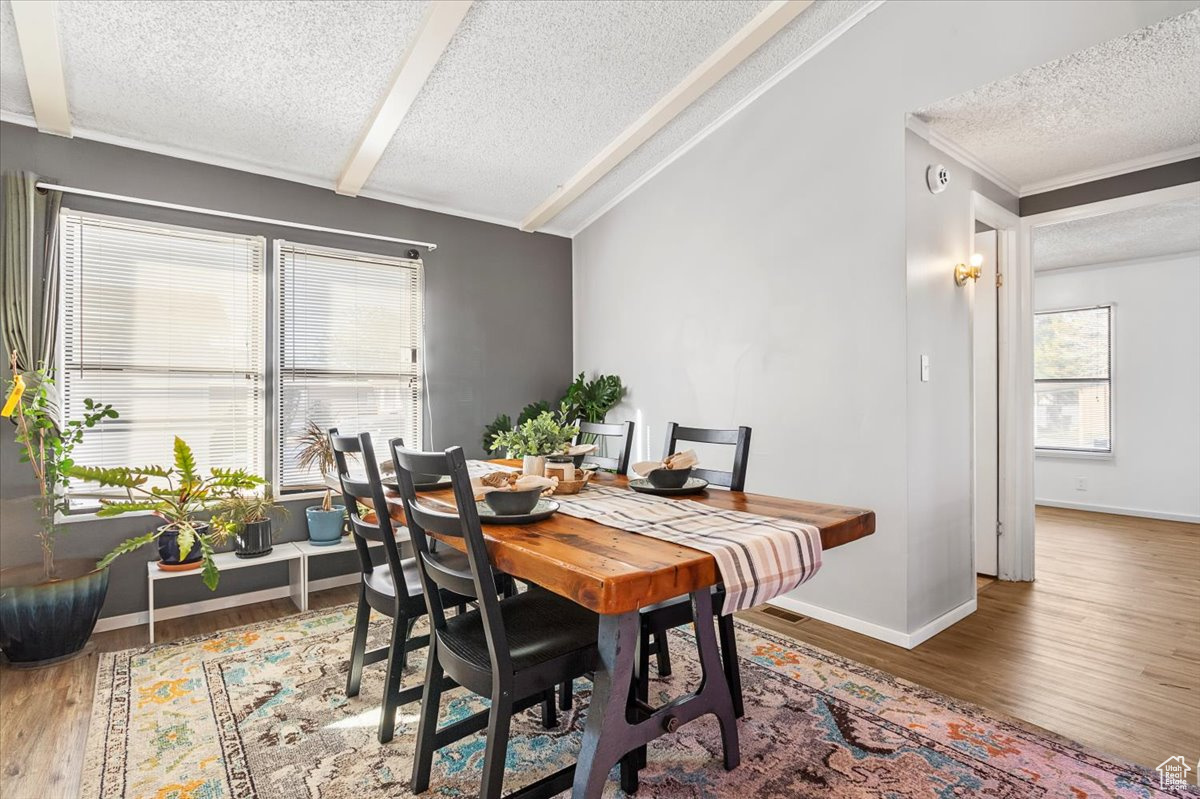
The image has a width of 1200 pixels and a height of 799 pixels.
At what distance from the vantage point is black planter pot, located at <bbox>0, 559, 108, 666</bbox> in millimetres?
2547

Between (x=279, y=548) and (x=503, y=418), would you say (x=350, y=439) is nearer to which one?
(x=279, y=548)

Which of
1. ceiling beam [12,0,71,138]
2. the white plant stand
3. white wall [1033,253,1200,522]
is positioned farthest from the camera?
white wall [1033,253,1200,522]

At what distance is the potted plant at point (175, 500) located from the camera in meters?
2.92

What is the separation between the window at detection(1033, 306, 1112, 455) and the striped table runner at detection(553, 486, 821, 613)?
224 inches

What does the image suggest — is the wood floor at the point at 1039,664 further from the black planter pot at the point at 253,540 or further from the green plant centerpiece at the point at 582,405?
the green plant centerpiece at the point at 582,405

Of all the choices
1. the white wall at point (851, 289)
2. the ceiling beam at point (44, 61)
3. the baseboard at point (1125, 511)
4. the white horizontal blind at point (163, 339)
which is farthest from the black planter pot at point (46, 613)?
the baseboard at point (1125, 511)

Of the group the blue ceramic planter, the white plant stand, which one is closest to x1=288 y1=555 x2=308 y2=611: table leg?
the white plant stand

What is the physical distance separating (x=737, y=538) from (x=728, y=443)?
81 cm

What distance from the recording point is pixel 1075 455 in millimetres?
6066

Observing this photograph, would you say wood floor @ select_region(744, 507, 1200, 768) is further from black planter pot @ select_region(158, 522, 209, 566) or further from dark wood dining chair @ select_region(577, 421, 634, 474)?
black planter pot @ select_region(158, 522, 209, 566)

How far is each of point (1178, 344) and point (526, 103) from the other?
20.3 ft

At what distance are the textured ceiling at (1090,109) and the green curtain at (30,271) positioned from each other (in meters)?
4.32

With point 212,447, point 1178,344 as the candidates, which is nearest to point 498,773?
point 212,447

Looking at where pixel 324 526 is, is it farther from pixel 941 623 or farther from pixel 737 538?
pixel 941 623
